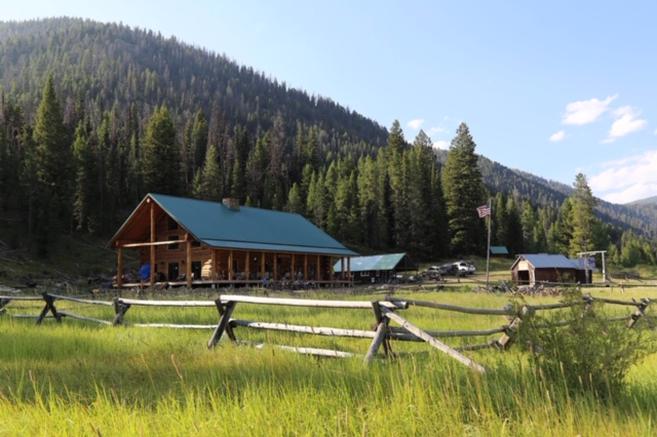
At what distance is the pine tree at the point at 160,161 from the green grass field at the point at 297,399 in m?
66.9

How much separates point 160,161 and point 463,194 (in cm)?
4602

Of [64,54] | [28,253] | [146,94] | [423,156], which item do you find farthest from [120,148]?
[64,54]

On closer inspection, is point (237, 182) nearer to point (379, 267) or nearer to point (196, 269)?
point (379, 267)

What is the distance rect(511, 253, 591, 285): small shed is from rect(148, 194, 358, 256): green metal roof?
725 inches

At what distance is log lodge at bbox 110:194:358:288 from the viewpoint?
32.7m

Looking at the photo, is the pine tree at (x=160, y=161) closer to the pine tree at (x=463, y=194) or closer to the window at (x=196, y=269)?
the window at (x=196, y=269)

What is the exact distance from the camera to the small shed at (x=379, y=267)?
5666cm

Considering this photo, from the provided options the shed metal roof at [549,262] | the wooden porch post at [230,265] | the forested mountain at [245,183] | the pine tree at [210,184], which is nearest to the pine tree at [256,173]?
the forested mountain at [245,183]

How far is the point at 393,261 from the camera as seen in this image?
56375 mm

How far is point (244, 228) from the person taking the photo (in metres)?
36.0

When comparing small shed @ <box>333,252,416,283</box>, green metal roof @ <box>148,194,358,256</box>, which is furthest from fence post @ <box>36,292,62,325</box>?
small shed @ <box>333,252,416,283</box>

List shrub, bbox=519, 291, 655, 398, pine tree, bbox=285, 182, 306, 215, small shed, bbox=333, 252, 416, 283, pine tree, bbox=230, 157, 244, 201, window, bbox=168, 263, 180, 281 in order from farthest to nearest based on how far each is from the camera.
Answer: pine tree, bbox=230, 157, 244, 201
pine tree, bbox=285, 182, 306, 215
small shed, bbox=333, 252, 416, 283
window, bbox=168, 263, 180, 281
shrub, bbox=519, 291, 655, 398

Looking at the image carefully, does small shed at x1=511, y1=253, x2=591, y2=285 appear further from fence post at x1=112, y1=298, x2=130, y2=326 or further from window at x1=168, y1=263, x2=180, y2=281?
fence post at x1=112, y1=298, x2=130, y2=326

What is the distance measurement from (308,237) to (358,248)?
3964 centimetres
